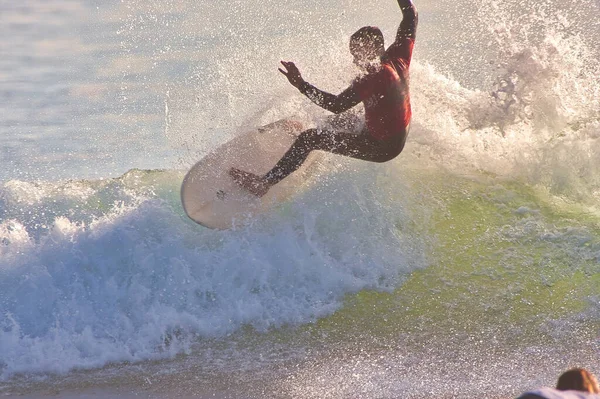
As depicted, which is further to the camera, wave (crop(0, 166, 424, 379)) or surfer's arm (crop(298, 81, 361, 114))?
wave (crop(0, 166, 424, 379))

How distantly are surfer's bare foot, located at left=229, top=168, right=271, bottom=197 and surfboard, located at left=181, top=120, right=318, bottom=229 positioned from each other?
3.5 inches

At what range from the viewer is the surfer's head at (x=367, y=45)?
6625 mm

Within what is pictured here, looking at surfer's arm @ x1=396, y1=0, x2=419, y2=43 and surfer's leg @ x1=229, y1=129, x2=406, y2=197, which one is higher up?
surfer's arm @ x1=396, y1=0, x2=419, y2=43

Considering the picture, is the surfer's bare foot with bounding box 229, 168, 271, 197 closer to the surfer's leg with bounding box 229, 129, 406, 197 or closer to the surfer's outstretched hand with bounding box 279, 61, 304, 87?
the surfer's leg with bounding box 229, 129, 406, 197

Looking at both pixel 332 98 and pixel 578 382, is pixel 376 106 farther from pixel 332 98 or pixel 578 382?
pixel 578 382

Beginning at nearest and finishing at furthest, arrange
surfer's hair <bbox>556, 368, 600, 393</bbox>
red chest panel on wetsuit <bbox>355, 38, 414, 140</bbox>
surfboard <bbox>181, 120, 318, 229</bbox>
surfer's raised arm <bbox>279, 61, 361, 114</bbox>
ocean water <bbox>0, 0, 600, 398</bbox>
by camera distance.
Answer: surfer's hair <bbox>556, 368, 600, 393</bbox> → ocean water <bbox>0, 0, 600, 398</bbox> → surfer's raised arm <bbox>279, 61, 361, 114</bbox> → red chest panel on wetsuit <bbox>355, 38, 414, 140</bbox> → surfboard <bbox>181, 120, 318, 229</bbox>

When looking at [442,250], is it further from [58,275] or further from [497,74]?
[58,275]

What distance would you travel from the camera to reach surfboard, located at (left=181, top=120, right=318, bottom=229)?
778 centimetres

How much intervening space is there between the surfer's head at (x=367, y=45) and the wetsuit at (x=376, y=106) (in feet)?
0.27

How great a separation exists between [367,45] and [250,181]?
5.60 ft

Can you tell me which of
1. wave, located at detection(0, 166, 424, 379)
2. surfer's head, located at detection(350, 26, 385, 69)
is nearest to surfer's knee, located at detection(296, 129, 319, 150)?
surfer's head, located at detection(350, 26, 385, 69)

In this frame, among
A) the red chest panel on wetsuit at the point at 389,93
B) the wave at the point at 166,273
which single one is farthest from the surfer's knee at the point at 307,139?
the wave at the point at 166,273

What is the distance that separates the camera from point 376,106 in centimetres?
667

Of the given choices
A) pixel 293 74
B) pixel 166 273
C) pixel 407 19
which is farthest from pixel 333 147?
pixel 166 273
